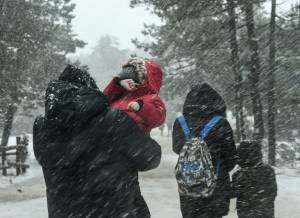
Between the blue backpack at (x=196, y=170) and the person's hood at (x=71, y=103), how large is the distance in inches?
78.9

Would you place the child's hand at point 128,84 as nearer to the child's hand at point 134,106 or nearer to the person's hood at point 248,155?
the child's hand at point 134,106

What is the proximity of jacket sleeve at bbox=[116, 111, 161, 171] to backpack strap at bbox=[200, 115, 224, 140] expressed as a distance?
201 centimetres

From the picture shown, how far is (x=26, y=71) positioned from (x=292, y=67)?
392 inches

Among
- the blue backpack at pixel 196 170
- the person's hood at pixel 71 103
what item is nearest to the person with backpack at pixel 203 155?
the blue backpack at pixel 196 170

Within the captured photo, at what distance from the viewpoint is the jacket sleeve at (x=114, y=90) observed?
3.64 metres

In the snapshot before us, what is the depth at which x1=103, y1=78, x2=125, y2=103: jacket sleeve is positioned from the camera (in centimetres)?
364

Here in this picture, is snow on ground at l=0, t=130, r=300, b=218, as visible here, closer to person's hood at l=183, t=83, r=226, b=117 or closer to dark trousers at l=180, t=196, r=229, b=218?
dark trousers at l=180, t=196, r=229, b=218

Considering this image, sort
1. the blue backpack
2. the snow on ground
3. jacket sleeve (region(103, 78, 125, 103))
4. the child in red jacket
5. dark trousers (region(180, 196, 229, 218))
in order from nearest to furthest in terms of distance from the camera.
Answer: the child in red jacket
jacket sleeve (region(103, 78, 125, 103))
the blue backpack
dark trousers (region(180, 196, 229, 218))
the snow on ground

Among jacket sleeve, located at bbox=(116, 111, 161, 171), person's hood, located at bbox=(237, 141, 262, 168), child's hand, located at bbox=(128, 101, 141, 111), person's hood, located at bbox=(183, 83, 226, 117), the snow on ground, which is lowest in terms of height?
the snow on ground

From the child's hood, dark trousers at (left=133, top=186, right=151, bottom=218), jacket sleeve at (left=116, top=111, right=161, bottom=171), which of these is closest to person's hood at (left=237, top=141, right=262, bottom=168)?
the child's hood

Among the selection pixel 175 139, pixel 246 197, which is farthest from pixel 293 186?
pixel 175 139

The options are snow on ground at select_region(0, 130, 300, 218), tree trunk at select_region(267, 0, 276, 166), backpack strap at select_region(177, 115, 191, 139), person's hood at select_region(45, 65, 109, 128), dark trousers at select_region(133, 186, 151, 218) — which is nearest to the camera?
person's hood at select_region(45, 65, 109, 128)

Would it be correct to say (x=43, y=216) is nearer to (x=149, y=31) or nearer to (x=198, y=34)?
(x=198, y=34)

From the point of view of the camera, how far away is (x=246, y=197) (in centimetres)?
583
